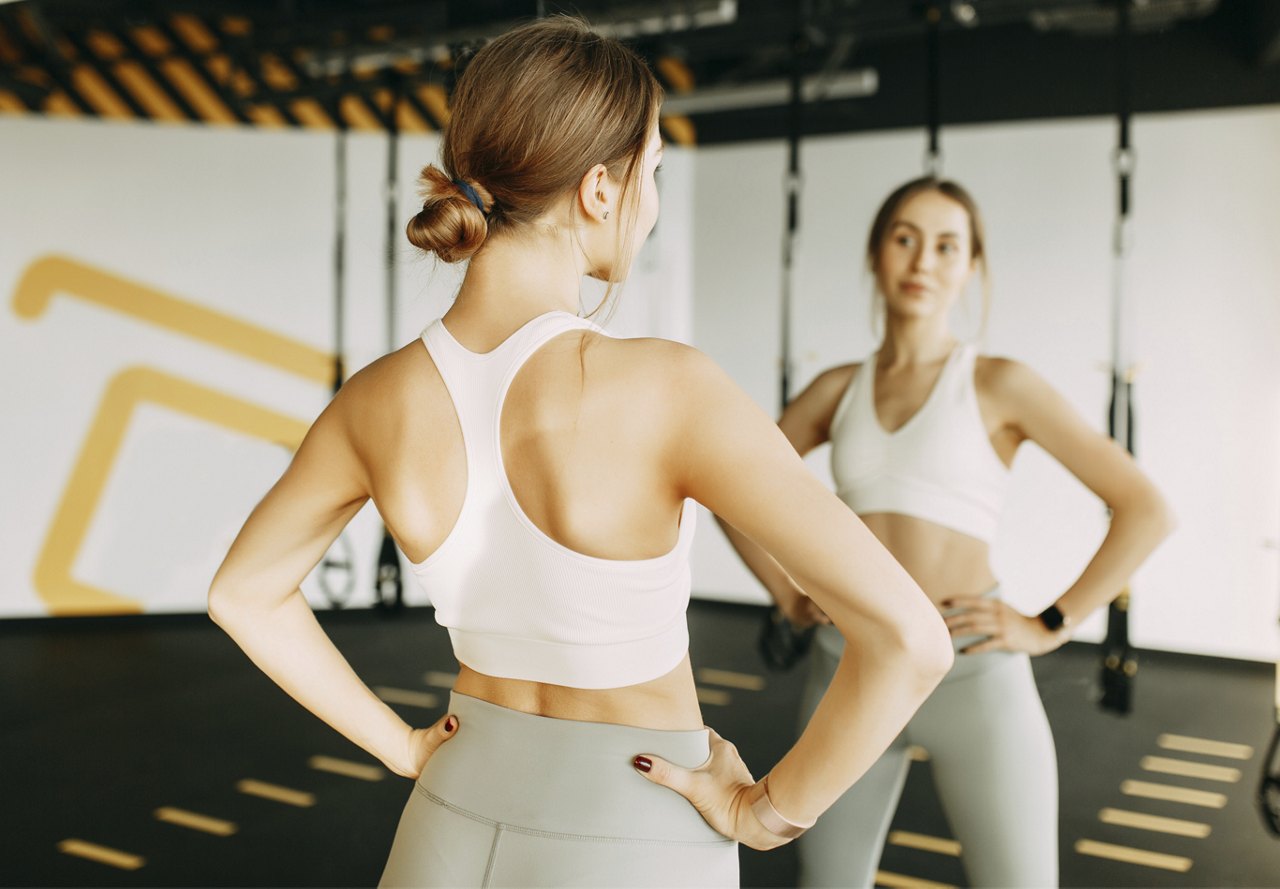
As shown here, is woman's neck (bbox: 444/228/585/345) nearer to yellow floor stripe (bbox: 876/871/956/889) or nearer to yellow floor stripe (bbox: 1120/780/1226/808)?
yellow floor stripe (bbox: 876/871/956/889)

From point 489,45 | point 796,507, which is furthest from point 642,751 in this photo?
point 489,45

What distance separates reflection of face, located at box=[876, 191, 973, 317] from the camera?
186 cm

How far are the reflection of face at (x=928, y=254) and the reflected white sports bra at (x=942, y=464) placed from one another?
110 millimetres

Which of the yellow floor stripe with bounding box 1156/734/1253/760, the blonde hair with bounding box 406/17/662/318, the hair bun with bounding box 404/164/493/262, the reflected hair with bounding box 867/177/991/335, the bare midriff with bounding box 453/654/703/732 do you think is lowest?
the yellow floor stripe with bounding box 1156/734/1253/760

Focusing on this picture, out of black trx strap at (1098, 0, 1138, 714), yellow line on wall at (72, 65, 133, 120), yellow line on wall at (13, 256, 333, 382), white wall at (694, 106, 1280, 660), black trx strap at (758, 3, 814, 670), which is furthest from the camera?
yellow line on wall at (72, 65, 133, 120)

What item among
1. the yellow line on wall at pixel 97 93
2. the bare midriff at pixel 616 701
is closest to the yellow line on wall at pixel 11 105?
the yellow line on wall at pixel 97 93

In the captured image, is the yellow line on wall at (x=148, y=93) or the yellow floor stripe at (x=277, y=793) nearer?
the yellow floor stripe at (x=277, y=793)

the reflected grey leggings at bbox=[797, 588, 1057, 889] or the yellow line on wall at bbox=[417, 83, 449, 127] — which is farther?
the yellow line on wall at bbox=[417, 83, 449, 127]

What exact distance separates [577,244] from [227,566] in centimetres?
49

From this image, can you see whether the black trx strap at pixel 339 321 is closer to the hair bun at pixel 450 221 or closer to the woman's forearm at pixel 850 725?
the hair bun at pixel 450 221

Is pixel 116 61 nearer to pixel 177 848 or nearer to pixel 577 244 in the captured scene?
pixel 177 848

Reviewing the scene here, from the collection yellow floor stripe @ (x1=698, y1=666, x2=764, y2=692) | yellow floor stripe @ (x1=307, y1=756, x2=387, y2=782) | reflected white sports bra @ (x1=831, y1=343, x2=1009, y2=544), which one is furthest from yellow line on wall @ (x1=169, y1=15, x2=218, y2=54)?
reflected white sports bra @ (x1=831, y1=343, x2=1009, y2=544)

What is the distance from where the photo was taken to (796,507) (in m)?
0.81

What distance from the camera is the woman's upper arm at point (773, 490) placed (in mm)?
807
